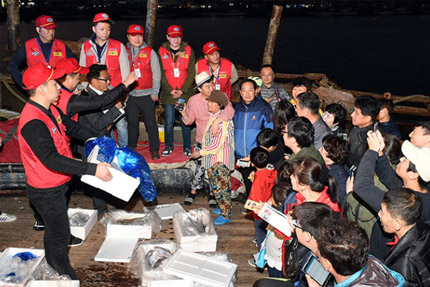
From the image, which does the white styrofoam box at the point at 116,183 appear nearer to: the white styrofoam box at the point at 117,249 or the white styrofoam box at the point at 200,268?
the white styrofoam box at the point at 200,268

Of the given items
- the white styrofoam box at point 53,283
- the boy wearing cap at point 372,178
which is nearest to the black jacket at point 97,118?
the white styrofoam box at point 53,283

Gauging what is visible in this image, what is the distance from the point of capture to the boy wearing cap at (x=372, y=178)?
9.88ft

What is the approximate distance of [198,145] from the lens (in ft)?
16.7

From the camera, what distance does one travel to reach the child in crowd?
3.92m

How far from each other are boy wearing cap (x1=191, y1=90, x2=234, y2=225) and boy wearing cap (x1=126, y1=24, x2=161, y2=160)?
114 cm

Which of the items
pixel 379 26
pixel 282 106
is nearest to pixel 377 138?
pixel 282 106

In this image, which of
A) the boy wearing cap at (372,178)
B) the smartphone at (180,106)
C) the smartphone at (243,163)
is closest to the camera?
the boy wearing cap at (372,178)

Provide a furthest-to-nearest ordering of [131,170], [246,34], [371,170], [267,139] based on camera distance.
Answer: [246,34], [267,139], [131,170], [371,170]

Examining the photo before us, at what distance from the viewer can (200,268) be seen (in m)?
3.50

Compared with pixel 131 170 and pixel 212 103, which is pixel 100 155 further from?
pixel 212 103

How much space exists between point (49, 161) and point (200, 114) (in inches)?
85.4

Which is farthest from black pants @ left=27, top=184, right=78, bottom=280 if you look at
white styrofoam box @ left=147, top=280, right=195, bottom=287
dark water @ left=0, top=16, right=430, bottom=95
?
dark water @ left=0, top=16, right=430, bottom=95

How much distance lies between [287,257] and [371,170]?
2.96 feet

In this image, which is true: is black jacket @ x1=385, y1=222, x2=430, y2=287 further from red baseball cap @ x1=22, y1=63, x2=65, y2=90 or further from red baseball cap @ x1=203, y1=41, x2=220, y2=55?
red baseball cap @ x1=203, y1=41, x2=220, y2=55
